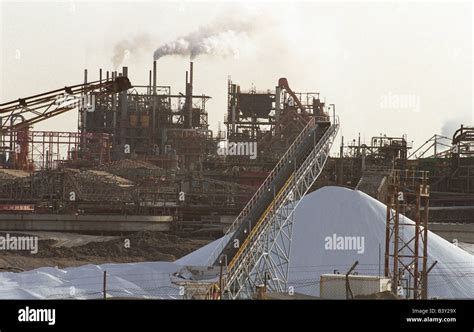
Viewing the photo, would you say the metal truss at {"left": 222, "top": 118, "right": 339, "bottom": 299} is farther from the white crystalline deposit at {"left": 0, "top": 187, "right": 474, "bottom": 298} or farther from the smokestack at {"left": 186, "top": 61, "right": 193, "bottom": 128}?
the smokestack at {"left": 186, "top": 61, "right": 193, "bottom": 128}

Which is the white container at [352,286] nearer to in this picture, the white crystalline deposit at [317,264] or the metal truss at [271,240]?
the metal truss at [271,240]

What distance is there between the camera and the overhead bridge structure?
31.1m

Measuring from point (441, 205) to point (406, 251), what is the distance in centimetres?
2953

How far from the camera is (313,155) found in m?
33.1

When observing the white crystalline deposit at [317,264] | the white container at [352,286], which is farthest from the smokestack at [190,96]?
the white container at [352,286]

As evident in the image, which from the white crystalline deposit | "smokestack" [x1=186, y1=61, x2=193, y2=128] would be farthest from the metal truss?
"smokestack" [x1=186, y1=61, x2=193, y2=128]

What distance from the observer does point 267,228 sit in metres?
31.7

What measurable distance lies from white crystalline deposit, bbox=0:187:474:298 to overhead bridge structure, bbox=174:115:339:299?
61.4 inches

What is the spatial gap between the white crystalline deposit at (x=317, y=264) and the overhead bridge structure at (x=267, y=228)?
Result: 1.56m

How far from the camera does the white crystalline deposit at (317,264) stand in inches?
1367

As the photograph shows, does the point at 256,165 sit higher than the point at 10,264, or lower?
higher

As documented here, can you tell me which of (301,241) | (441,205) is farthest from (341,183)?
(301,241)

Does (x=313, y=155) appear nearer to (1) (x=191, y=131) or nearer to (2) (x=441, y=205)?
(2) (x=441, y=205)
